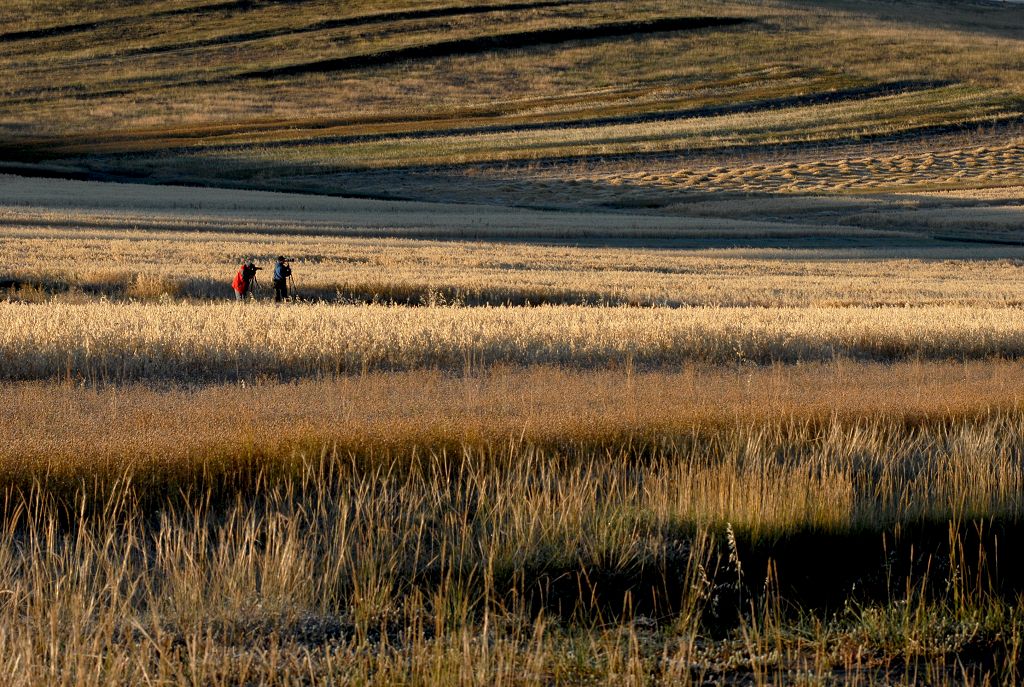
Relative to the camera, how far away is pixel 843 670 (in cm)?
576

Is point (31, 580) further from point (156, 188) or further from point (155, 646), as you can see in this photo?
point (156, 188)

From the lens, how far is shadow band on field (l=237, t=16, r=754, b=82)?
107 meters

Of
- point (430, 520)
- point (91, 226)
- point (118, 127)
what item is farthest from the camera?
point (118, 127)

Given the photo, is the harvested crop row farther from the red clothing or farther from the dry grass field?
the red clothing

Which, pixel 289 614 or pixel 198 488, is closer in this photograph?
pixel 289 614

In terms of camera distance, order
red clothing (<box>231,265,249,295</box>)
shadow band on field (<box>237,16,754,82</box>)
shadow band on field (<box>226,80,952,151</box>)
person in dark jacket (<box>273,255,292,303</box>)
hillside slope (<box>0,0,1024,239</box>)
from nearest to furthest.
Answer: red clothing (<box>231,265,249,295</box>), person in dark jacket (<box>273,255,292,303</box>), hillside slope (<box>0,0,1024,239</box>), shadow band on field (<box>226,80,952,151</box>), shadow band on field (<box>237,16,754,82</box>)

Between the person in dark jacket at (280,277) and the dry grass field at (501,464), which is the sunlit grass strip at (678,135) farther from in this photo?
the person in dark jacket at (280,277)

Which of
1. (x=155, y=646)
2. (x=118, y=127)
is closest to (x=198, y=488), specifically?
(x=155, y=646)

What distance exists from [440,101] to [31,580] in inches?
3757

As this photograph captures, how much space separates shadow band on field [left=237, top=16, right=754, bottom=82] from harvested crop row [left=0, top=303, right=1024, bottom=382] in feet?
304

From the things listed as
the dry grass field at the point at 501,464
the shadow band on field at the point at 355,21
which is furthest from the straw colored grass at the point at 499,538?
the shadow band on field at the point at 355,21

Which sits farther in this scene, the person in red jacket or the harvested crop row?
the person in red jacket

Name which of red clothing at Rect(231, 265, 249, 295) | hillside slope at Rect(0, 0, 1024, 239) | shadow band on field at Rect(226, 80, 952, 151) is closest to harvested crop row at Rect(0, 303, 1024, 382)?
red clothing at Rect(231, 265, 249, 295)

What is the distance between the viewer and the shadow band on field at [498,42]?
106562 millimetres
